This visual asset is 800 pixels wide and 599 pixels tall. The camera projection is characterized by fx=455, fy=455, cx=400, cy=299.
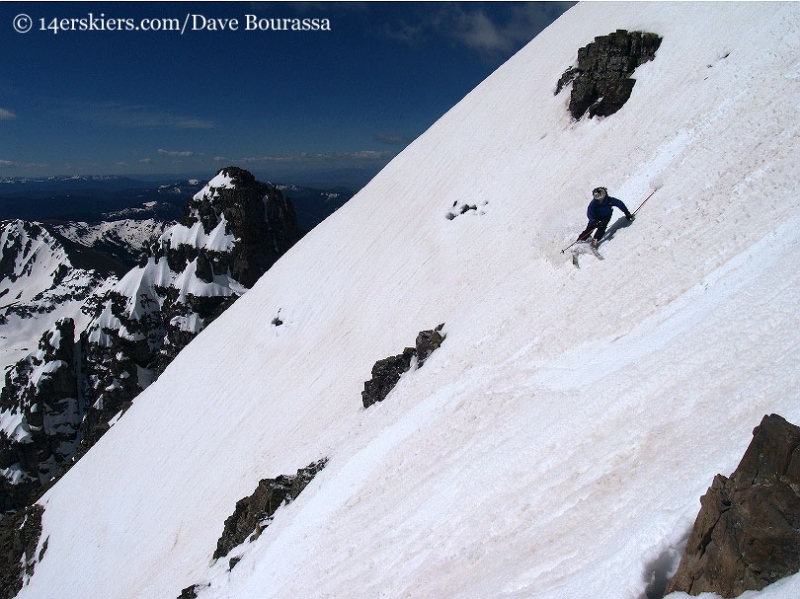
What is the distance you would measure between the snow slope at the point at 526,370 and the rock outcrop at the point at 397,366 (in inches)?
24.8

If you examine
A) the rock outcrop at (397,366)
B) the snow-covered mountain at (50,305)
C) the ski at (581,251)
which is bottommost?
the rock outcrop at (397,366)

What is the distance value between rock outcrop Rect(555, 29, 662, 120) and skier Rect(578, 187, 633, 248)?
32.9 feet

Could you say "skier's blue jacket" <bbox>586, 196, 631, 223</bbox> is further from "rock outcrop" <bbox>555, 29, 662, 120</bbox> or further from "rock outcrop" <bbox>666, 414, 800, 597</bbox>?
"rock outcrop" <bbox>555, 29, 662, 120</bbox>

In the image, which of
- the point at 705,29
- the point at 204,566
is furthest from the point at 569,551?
the point at 705,29

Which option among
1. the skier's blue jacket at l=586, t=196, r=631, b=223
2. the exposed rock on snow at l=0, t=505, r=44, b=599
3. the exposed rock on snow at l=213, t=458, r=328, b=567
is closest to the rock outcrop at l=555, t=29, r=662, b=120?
the skier's blue jacket at l=586, t=196, r=631, b=223

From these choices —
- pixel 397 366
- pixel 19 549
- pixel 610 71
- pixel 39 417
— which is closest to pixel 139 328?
pixel 39 417

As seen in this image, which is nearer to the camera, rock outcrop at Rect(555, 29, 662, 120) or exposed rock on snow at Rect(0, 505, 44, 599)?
rock outcrop at Rect(555, 29, 662, 120)

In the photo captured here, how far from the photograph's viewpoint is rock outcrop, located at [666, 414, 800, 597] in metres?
3.79

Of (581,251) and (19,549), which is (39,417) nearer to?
(19,549)

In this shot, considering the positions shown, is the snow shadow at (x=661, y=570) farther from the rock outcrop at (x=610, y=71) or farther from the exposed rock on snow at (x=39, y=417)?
the exposed rock on snow at (x=39, y=417)

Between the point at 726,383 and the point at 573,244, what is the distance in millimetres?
8339

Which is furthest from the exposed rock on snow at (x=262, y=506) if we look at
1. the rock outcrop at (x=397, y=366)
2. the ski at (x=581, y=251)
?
the ski at (x=581, y=251)

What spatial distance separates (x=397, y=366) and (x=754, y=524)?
13.1 metres

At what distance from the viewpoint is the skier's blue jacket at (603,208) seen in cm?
1300
